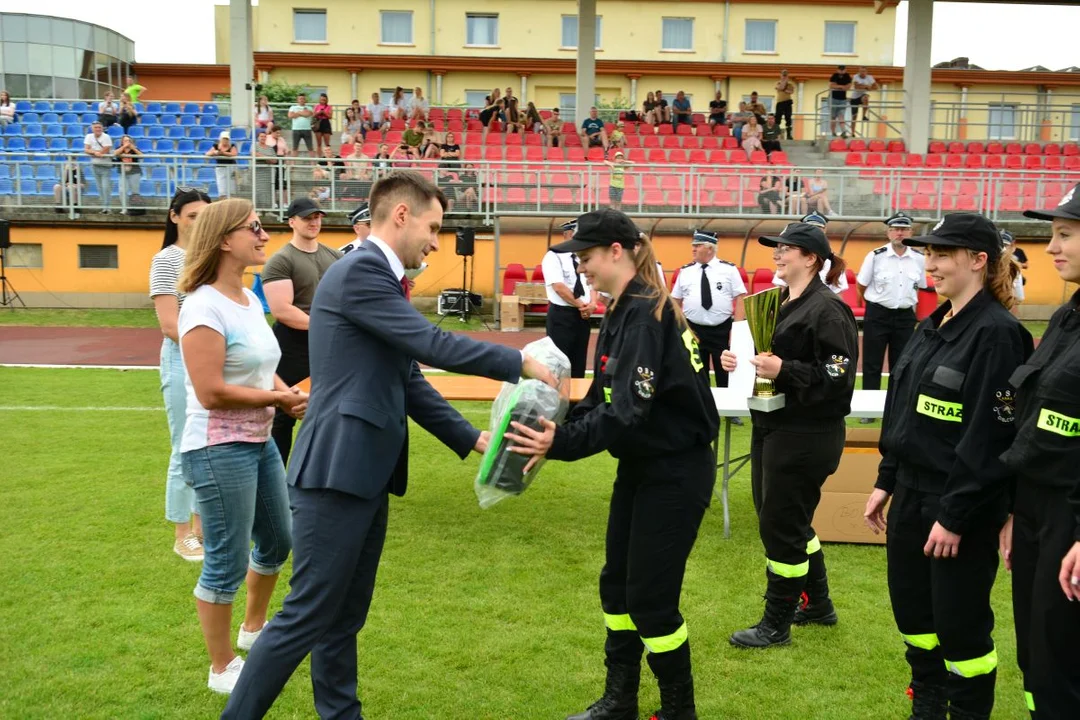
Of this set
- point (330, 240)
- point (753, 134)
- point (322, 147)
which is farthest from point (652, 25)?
point (330, 240)

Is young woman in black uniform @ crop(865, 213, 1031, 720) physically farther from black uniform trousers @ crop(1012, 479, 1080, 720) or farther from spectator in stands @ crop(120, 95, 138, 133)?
spectator in stands @ crop(120, 95, 138, 133)

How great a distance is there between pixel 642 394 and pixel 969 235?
1328mm

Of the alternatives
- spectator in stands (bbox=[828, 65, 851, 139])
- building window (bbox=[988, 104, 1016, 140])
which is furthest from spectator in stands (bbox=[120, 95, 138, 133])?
building window (bbox=[988, 104, 1016, 140])

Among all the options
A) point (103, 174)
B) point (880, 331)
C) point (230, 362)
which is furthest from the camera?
point (103, 174)

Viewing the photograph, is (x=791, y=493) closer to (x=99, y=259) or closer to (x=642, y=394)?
(x=642, y=394)

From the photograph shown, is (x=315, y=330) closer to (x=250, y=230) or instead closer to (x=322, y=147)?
(x=250, y=230)

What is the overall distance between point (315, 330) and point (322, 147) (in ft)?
67.7

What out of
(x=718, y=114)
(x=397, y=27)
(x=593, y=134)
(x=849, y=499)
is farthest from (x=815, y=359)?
(x=397, y=27)

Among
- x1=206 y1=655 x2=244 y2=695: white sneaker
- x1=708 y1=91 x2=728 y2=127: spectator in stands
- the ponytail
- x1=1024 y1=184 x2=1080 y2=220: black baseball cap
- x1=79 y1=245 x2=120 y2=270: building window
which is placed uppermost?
x1=708 y1=91 x2=728 y2=127: spectator in stands

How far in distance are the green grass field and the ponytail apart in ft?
5.76

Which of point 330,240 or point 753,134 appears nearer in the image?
point 330,240

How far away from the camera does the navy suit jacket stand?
327 cm

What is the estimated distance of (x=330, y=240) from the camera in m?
19.0

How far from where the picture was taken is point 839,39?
41750mm
